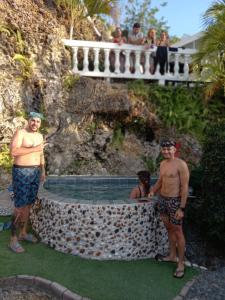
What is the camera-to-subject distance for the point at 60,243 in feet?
17.8

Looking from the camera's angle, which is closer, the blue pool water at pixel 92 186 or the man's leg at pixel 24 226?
the man's leg at pixel 24 226

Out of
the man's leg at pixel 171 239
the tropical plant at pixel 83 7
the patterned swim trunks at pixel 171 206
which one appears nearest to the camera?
the patterned swim trunks at pixel 171 206

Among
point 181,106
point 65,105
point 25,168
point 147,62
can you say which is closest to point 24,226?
point 25,168

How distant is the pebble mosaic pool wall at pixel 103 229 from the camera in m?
5.26

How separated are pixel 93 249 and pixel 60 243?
549 mm

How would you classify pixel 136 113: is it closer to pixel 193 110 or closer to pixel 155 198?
pixel 193 110

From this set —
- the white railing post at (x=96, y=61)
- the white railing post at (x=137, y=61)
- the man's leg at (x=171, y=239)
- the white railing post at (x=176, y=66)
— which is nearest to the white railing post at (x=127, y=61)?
the white railing post at (x=137, y=61)

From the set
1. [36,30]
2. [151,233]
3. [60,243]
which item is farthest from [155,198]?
[36,30]

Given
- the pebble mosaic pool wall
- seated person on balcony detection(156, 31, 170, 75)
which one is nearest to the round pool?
the pebble mosaic pool wall

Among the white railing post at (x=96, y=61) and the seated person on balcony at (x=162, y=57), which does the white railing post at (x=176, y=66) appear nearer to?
the seated person on balcony at (x=162, y=57)

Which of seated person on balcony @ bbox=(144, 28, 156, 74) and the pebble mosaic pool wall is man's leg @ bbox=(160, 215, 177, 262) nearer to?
the pebble mosaic pool wall

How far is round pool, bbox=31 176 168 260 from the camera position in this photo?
5258mm

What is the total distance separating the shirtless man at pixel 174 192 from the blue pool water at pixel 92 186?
6.73ft

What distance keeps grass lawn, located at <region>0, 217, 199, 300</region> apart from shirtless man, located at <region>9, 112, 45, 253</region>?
1.16 ft
